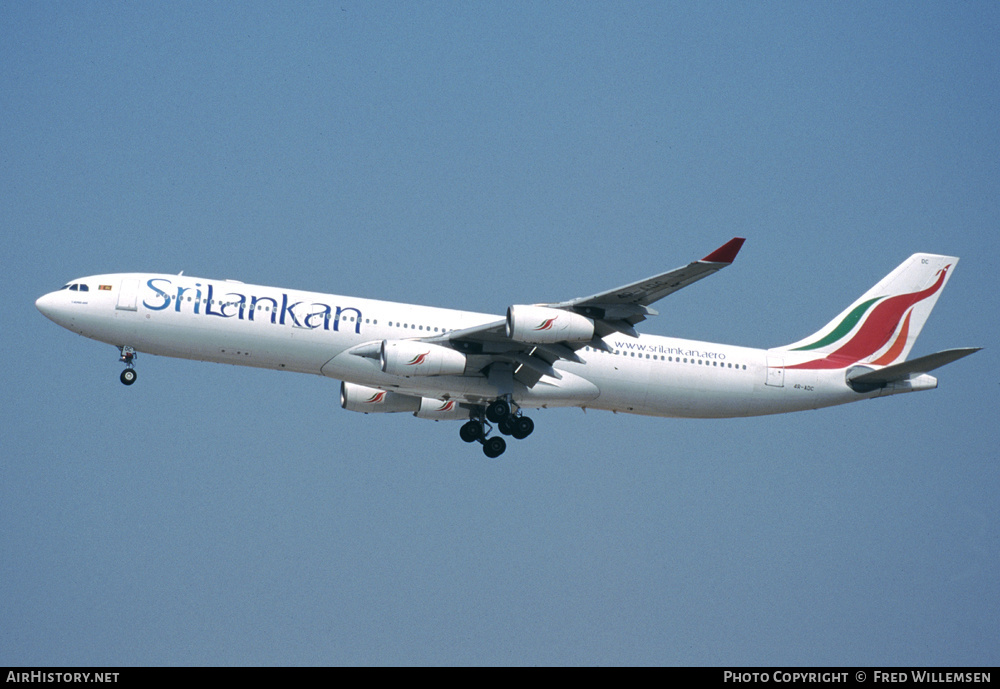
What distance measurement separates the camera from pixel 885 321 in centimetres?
4425

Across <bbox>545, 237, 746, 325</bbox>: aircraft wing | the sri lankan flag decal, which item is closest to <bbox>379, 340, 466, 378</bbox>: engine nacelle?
<bbox>545, 237, 746, 325</bbox>: aircraft wing

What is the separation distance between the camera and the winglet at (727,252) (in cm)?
3170

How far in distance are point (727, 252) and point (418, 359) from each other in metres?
10.2

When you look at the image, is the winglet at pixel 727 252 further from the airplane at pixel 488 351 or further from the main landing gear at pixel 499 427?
the main landing gear at pixel 499 427

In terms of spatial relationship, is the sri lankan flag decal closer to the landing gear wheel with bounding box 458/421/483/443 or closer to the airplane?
the airplane

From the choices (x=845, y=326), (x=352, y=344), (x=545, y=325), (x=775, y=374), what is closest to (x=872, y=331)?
(x=845, y=326)

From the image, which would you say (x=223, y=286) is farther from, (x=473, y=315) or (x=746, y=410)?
(x=746, y=410)

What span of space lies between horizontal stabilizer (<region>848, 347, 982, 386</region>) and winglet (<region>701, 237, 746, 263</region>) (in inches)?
334

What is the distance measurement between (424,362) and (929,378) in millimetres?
17299

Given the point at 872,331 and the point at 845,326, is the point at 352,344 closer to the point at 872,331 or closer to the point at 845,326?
the point at 845,326

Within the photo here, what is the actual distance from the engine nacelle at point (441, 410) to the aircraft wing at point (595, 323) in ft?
14.9

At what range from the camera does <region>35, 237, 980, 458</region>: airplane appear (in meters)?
36.5

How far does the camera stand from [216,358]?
3741cm

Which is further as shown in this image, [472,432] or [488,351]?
[472,432]
